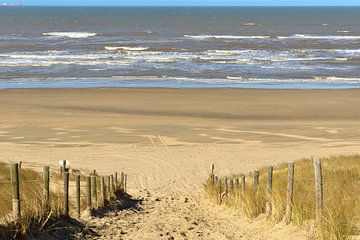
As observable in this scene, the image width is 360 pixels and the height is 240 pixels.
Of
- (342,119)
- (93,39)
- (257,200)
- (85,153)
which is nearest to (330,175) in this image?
(257,200)

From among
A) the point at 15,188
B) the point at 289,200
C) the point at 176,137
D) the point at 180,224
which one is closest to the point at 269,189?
the point at 289,200

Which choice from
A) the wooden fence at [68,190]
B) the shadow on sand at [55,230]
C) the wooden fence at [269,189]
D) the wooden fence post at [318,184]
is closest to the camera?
the shadow on sand at [55,230]

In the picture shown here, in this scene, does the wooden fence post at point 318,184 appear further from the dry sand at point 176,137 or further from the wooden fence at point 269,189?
the dry sand at point 176,137

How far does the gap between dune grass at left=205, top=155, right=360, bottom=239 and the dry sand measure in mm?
365

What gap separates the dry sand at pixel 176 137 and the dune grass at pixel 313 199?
37cm

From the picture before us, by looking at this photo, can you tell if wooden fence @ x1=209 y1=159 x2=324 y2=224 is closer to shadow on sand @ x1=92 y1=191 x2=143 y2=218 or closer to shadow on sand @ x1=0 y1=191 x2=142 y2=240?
shadow on sand @ x1=92 y1=191 x2=143 y2=218

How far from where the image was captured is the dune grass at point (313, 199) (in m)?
9.00

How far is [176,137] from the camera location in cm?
2556

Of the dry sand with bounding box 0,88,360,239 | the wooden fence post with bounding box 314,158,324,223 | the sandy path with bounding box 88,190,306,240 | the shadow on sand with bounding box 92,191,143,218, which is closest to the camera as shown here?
the wooden fence post with bounding box 314,158,324,223

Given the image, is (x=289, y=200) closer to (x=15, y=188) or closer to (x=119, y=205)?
(x=119, y=205)

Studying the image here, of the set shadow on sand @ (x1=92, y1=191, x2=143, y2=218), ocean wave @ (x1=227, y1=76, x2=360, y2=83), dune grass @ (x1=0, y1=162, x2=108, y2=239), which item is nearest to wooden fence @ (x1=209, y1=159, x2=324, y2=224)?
shadow on sand @ (x1=92, y1=191, x2=143, y2=218)

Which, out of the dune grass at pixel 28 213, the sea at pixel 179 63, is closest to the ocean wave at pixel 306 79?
the sea at pixel 179 63

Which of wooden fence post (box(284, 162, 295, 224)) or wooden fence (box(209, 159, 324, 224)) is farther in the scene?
wooden fence post (box(284, 162, 295, 224))

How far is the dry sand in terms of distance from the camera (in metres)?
12.7
